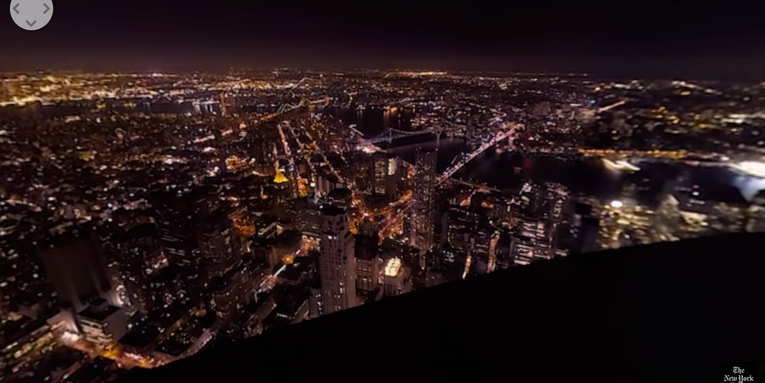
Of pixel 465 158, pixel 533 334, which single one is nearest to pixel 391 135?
pixel 465 158

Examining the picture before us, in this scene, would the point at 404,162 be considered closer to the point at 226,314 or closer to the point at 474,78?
the point at 474,78

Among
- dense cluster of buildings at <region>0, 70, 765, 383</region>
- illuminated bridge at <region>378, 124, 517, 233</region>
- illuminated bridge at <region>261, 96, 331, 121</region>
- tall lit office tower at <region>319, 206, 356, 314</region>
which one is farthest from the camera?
illuminated bridge at <region>261, 96, 331, 121</region>

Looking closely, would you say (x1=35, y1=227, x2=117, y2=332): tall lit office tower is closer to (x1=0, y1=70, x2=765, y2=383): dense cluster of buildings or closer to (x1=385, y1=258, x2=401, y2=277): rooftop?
(x1=0, y1=70, x2=765, y2=383): dense cluster of buildings

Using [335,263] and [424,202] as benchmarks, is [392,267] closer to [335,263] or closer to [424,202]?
[335,263]

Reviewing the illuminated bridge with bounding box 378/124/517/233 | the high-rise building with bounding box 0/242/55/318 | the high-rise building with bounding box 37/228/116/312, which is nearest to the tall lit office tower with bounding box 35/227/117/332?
the high-rise building with bounding box 37/228/116/312

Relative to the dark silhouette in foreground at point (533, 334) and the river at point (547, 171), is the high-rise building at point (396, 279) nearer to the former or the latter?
the river at point (547, 171)

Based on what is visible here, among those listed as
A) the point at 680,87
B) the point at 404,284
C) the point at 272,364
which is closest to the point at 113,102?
the point at 404,284

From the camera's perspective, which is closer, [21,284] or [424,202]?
[21,284]
